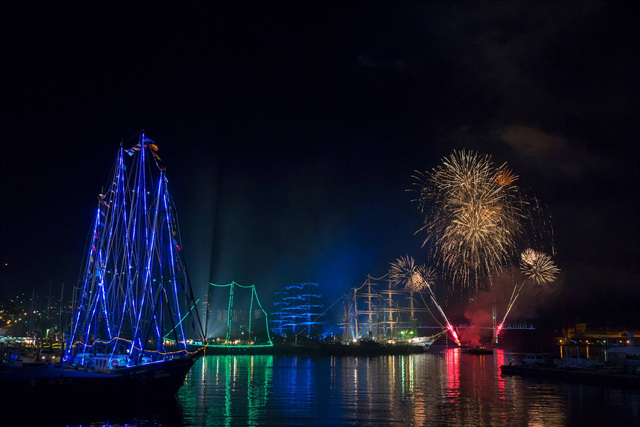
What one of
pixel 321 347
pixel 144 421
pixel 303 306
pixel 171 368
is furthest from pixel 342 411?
pixel 303 306

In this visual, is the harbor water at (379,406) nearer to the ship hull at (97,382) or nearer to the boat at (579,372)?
the ship hull at (97,382)

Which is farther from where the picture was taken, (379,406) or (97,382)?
(97,382)

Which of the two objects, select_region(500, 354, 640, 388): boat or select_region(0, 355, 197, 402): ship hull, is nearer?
select_region(0, 355, 197, 402): ship hull

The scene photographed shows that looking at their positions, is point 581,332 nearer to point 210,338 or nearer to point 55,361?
point 210,338

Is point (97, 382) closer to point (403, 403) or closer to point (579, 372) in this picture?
point (403, 403)

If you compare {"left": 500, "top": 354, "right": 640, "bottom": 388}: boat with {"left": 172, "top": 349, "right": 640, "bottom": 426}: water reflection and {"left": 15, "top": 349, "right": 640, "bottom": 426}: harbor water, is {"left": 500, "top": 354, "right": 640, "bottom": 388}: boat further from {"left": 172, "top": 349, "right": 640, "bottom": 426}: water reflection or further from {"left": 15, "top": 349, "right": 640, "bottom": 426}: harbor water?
{"left": 172, "top": 349, "right": 640, "bottom": 426}: water reflection

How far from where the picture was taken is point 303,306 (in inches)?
6929

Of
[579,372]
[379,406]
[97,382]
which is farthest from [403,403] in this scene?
[579,372]

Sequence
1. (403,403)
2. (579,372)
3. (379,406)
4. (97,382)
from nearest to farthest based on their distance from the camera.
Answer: (379,406) < (403,403) < (97,382) < (579,372)

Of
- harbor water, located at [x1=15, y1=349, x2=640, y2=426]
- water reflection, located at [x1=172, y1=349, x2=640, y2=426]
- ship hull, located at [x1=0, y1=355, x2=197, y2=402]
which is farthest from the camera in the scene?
ship hull, located at [x1=0, y1=355, x2=197, y2=402]

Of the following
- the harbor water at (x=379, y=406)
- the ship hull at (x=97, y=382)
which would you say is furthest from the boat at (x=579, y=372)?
the ship hull at (x=97, y=382)

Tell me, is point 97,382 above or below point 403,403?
above

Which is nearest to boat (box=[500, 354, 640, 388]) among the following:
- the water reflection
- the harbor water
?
the harbor water

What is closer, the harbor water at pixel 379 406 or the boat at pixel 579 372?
the harbor water at pixel 379 406
